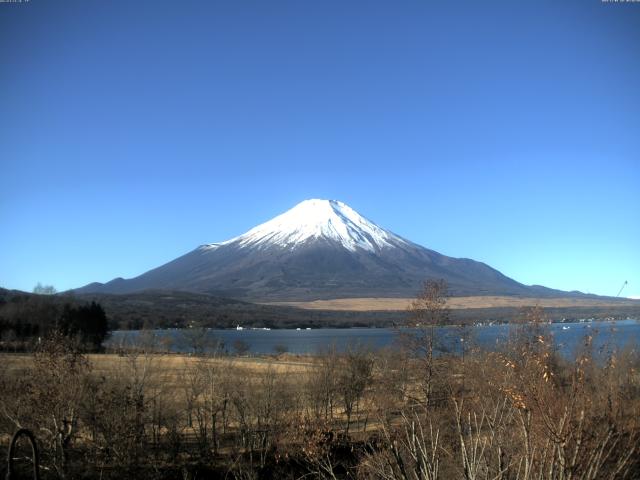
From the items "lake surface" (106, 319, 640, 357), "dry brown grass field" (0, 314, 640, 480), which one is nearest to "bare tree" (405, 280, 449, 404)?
"dry brown grass field" (0, 314, 640, 480)

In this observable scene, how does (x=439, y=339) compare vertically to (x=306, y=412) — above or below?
above

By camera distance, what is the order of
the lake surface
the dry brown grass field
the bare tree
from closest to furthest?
the dry brown grass field → the lake surface → the bare tree

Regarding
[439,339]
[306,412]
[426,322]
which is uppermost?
[426,322]

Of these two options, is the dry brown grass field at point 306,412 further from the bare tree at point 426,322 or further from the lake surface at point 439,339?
the lake surface at point 439,339

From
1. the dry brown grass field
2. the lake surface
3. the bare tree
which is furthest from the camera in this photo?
the bare tree

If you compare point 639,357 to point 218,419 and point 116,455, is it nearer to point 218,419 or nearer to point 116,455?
point 218,419

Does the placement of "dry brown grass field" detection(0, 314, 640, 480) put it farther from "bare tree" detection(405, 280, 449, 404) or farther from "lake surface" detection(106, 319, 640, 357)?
"lake surface" detection(106, 319, 640, 357)

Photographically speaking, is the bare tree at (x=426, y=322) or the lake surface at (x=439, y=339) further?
the bare tree at (x=426, y=322)

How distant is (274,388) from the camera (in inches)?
1099

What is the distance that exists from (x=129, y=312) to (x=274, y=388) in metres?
153

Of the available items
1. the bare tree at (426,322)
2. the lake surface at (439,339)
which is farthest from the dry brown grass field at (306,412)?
the lake surface at (439,339)

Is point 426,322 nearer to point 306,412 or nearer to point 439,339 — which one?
point 439,339

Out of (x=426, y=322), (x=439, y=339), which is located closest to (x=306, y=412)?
(x=426, y=322)

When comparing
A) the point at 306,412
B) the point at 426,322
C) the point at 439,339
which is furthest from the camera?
the point at 439,339
